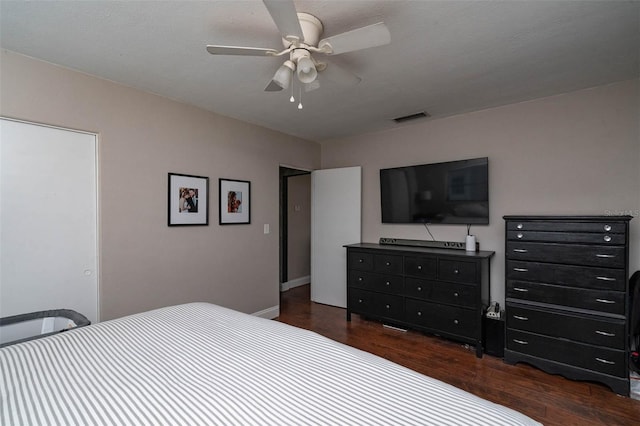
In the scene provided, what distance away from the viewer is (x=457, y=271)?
2.82 metres

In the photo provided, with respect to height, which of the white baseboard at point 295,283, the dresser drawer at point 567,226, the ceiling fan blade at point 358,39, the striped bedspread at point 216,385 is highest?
the ceiling fan blade at point 358,39

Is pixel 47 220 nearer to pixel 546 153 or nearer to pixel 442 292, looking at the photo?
pixel 442 292

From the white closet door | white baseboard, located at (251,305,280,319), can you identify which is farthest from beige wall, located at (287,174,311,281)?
the white closet door

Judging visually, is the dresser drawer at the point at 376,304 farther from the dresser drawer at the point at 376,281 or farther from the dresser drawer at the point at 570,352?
the dresser drawer at the point at 570,352

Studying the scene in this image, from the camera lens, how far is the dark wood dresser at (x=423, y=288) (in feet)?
9.00

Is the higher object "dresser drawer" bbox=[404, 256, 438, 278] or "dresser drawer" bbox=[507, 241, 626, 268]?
"dresser drawer" bbox=[507, 241, 626, 268]

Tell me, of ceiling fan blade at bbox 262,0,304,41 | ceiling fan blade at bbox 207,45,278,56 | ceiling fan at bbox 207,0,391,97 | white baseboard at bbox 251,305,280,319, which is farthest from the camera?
white baseboard at bbox 251,305,280,319

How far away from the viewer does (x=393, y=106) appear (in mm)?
3029

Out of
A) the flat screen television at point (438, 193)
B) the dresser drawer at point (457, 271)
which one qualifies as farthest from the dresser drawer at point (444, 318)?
the flat screen television at point (438, 193)

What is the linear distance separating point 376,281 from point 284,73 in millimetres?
2519

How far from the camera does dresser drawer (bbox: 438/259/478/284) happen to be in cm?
274

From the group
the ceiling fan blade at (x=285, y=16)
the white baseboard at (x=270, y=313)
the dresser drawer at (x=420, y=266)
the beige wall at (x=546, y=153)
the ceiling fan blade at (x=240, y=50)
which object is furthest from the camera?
the white baseboard at (x=270, y=313)

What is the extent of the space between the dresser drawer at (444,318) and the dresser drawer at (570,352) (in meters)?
0.30

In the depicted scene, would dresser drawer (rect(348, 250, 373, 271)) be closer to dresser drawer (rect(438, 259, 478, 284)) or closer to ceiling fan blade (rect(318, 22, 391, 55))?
dresser drawer (rect(438, 259, 478, 284))
